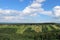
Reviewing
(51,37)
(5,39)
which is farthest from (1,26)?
(51,37)

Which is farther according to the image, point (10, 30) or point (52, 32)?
point (10, 30)

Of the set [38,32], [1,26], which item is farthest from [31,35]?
[1,26]

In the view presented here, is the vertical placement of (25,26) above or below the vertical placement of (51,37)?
above

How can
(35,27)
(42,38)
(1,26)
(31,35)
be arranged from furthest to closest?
(1,26)
(35,27)
(31,35)
(42,38)

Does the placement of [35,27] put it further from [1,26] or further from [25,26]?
[1,26]

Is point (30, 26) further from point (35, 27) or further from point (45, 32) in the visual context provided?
point (45, 32)

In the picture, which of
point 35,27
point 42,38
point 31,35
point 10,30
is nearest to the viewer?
point 42,38
